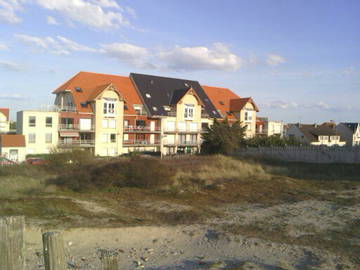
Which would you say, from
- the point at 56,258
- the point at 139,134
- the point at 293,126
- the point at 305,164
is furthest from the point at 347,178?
the point at 293,126

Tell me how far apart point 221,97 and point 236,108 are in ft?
15.0

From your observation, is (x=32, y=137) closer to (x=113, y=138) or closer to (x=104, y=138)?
(x=104, y=138)

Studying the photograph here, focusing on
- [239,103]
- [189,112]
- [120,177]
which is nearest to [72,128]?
[189,112]

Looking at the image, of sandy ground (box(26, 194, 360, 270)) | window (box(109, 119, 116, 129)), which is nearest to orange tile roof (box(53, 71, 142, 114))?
window (box(109, 119, 116, 129))

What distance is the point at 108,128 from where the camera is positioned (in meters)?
44.8

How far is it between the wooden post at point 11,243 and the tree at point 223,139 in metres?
34.2

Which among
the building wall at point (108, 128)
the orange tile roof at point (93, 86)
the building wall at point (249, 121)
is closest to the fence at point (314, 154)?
the building wall at point (108, 128)

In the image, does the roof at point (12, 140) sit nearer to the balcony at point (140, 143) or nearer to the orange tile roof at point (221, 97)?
the balcony at point (140, 143)

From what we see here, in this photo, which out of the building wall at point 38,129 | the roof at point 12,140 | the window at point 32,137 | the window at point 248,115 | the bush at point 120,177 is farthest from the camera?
the window at point 248,115

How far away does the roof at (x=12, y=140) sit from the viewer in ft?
120

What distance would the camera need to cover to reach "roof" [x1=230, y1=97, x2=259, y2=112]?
Answer: 57438 millimetres

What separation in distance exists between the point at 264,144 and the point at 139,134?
19005 millimetres

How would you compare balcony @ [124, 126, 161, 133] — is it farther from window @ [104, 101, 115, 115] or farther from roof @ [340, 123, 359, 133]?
roof @ [340, 123, 359, 133]

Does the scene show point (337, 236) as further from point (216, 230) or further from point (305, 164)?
point (305, 164)
